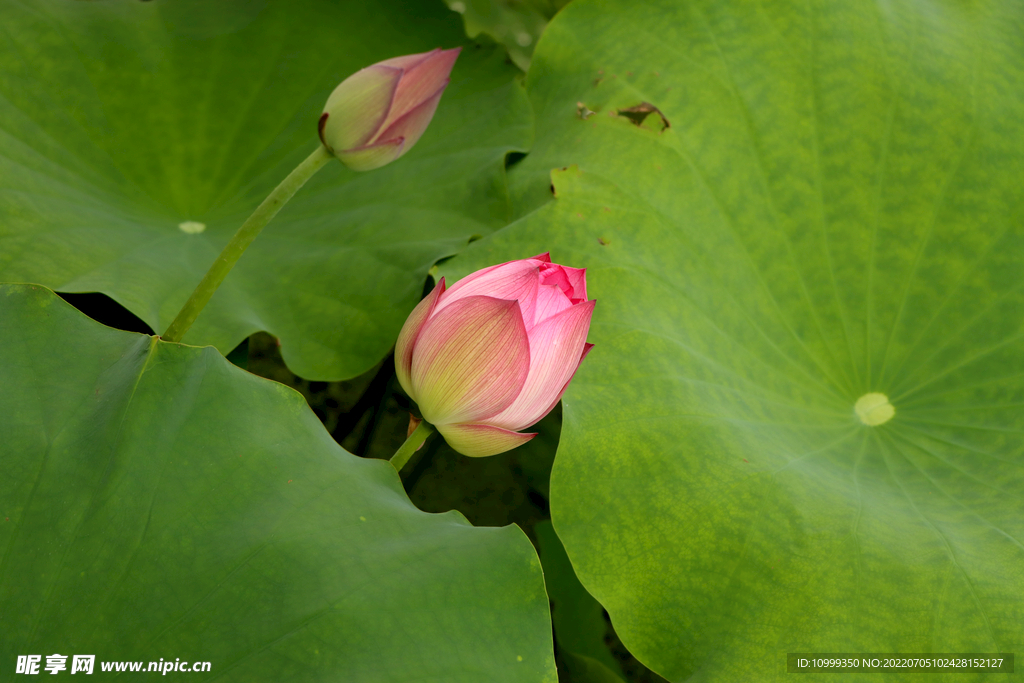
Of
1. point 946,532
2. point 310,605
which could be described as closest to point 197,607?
point 310,605

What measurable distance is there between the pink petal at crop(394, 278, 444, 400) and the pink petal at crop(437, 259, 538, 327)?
0.5 inches

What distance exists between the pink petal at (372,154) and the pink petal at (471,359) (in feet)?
0.69

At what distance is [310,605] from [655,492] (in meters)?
0.37

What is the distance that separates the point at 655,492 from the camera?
29.1 inches

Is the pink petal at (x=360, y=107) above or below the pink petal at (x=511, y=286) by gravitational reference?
above

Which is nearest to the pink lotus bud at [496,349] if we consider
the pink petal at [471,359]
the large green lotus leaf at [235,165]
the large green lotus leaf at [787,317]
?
the pink petal at [471,359]

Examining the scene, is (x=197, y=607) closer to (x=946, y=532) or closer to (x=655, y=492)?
(x=655, y=492)

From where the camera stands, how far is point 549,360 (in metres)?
0.61

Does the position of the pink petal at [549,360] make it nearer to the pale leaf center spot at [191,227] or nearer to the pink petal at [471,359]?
the pink petal at [471,359]

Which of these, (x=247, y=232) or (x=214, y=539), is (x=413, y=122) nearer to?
(x=247, y=232)

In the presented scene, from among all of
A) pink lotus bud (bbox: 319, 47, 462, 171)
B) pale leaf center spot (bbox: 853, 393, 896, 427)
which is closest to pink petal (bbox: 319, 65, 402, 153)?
pink lotus bud (bbox: 319, 47, 462, 171)

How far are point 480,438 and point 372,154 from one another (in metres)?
0.32

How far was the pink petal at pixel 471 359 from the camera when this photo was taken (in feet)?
1.92

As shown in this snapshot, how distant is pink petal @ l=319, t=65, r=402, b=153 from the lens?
69 centimetres
